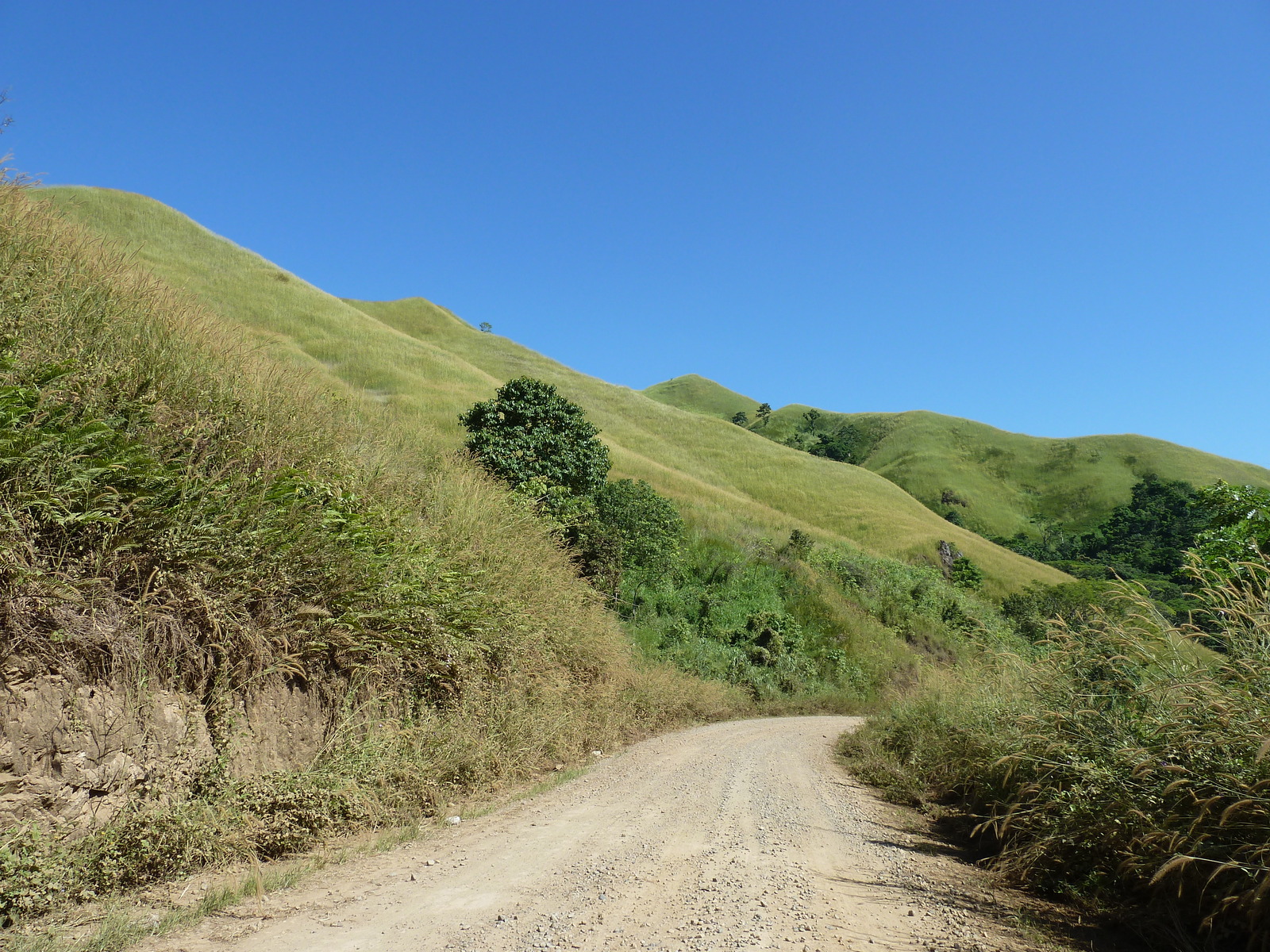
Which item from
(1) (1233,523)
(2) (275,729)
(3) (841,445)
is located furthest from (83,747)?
(3) (841,445)

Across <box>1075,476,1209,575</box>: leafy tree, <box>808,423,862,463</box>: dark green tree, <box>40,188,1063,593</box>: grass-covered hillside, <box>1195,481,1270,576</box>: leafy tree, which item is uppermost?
<box>808,423,862,463</box>: dark green tree

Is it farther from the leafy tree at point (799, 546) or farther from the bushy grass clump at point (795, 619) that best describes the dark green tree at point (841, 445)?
the leafy tree at point (799, 546)

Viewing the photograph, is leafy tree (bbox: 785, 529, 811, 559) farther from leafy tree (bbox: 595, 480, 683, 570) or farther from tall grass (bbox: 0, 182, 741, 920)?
tall grass (bbox: 0, 182, 741, 920)

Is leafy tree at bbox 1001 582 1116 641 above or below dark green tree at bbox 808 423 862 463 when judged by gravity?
below

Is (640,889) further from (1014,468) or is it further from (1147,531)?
(1014,468)

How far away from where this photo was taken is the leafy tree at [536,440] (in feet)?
71.4

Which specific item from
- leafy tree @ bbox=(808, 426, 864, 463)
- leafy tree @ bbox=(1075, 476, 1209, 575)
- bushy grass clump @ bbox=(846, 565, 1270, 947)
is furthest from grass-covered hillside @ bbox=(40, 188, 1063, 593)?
leafy tree @ bbox=(808, 426, 864, 463)

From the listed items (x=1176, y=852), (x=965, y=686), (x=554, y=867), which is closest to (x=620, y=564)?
(x=965, y=686)

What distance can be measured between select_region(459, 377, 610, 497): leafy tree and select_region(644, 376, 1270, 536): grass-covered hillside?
351 feet

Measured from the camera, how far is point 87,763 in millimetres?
4176

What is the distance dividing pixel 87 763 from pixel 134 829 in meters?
0.50

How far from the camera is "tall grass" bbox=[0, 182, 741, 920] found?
14.1ft

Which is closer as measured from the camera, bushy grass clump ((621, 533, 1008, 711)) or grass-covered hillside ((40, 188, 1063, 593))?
bushy grass clump ((621, 533, 1008, 711))

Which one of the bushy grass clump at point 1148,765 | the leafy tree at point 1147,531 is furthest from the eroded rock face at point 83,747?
the leafy tree at point 1147,531
